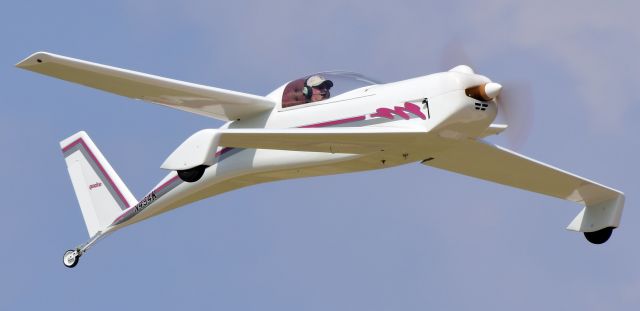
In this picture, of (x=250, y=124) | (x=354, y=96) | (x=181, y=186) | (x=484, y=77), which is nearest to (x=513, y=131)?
(x=484, y=77)

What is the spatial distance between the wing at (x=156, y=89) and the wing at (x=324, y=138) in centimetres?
199

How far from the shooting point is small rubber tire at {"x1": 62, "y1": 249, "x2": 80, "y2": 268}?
29391 mm

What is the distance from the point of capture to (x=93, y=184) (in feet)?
101

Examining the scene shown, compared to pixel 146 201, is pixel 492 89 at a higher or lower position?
higher

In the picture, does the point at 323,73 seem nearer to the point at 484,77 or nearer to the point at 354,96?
the point at 354,96

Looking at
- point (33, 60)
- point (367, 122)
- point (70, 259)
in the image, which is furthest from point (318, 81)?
point (70, 259)

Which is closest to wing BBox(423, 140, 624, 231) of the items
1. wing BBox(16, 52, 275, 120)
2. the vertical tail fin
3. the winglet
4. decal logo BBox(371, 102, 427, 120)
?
the winglet

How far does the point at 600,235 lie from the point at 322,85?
6.88 metres

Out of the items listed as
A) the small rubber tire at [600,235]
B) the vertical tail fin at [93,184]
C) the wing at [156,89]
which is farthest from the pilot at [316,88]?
the small rubber tire at [600,235]

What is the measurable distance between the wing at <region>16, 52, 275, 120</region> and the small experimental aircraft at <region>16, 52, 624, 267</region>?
0.06 ft

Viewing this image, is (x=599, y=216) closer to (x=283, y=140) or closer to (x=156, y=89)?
(x=283, y=140)

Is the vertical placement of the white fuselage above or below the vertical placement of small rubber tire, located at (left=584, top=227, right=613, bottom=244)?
above

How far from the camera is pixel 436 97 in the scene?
76.4ft

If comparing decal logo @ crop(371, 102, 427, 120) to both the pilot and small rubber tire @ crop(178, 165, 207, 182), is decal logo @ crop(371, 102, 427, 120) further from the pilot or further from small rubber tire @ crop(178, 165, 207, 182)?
small rubber tire @ crop(178, 165, 207, 182)
